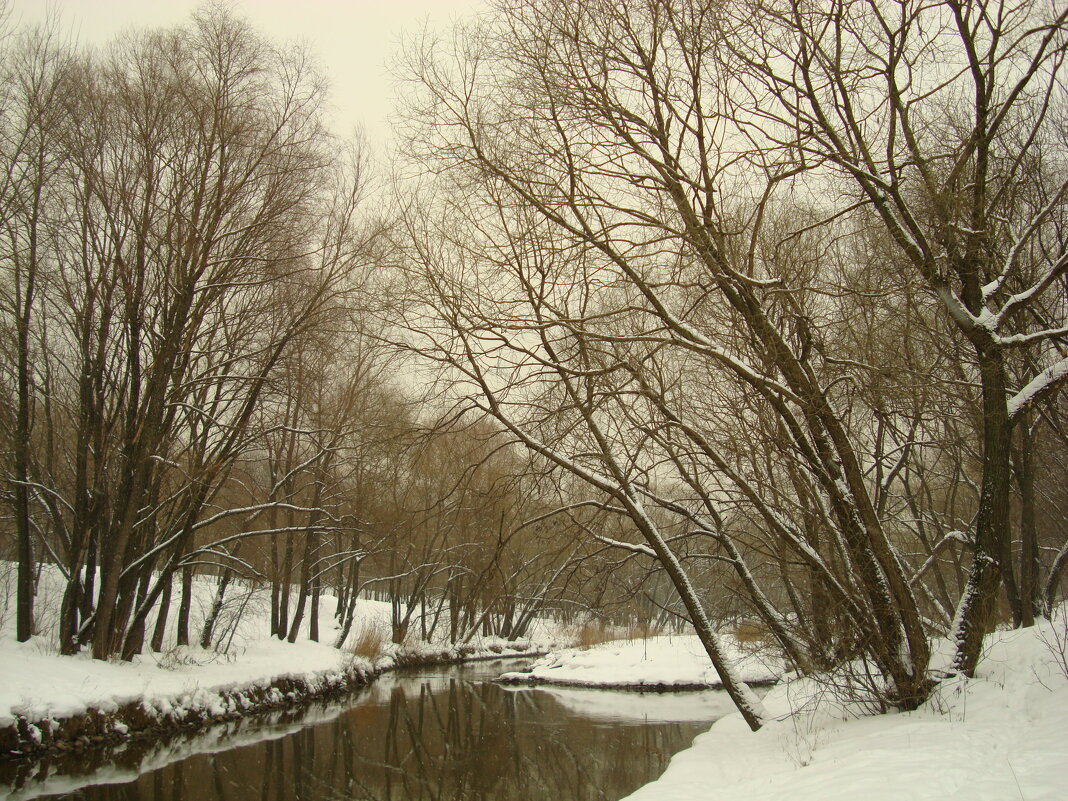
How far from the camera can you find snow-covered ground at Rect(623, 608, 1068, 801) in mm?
4543

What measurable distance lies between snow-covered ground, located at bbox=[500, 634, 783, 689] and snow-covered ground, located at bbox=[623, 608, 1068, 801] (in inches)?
507

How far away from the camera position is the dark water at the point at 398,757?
9297 millimetres

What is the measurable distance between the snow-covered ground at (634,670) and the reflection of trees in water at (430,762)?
6.36 metres

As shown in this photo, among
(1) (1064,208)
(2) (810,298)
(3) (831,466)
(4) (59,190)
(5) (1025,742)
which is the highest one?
(4) (59,190)

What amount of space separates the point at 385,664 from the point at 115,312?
15269mm

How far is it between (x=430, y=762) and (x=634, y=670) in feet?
43.5

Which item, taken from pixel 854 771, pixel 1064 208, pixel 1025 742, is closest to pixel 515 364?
pixel 854 771

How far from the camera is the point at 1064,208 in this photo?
1026 cm

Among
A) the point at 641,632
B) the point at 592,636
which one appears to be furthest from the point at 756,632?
the point at 641,632

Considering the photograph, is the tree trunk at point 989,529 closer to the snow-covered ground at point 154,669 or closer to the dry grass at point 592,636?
the snow-covered ground at point 154,669

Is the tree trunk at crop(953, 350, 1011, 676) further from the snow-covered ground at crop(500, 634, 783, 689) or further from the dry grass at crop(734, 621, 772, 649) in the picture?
the snow-covered ground at crop(500, 634, 783, 689)

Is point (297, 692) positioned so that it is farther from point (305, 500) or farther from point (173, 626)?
point (305, 500)

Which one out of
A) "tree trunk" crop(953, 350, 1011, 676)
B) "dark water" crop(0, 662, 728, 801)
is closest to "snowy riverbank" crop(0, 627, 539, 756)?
"dark water" crop(0, 662, 728, 801)

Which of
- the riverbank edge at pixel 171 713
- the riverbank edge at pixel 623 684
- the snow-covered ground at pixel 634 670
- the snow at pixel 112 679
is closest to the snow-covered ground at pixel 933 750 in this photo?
the riverbank edge at pixel 171 713
